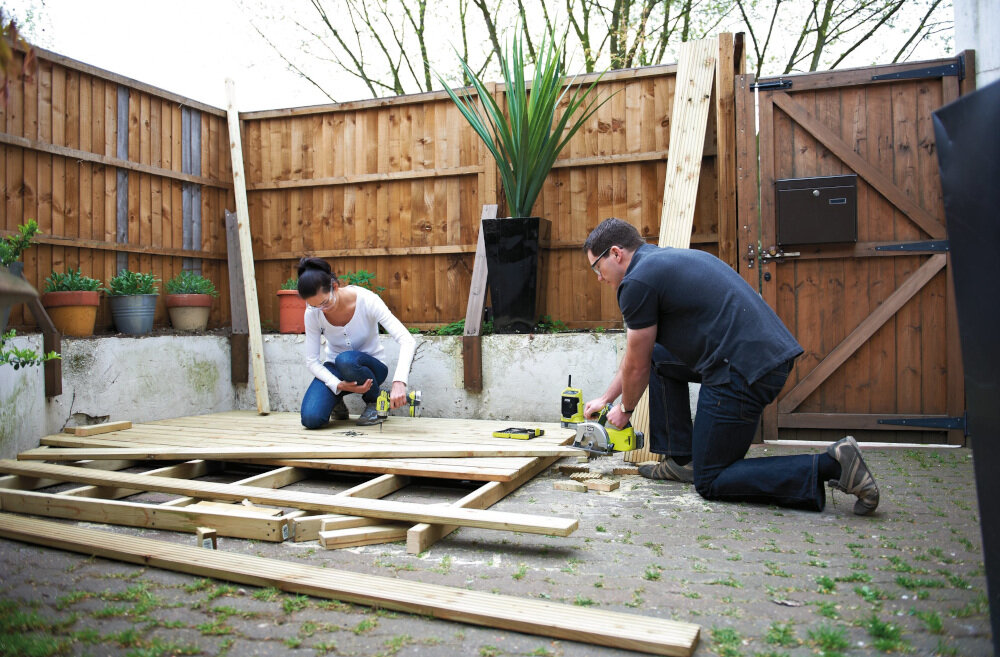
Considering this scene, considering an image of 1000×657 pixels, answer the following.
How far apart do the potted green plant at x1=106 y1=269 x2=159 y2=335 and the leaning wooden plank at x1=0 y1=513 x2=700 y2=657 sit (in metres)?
2.74

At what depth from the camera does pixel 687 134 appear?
187 inches

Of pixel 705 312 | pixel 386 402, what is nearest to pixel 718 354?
pixel 705 312

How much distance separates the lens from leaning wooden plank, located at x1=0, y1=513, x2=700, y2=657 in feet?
5.49

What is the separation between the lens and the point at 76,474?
3158 millimetres

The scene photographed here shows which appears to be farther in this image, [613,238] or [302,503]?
[613,238]

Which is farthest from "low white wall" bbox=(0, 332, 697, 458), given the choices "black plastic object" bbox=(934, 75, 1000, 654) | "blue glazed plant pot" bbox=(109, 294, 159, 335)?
"black plastic object" bbox=(934, 75, 1000, 654)

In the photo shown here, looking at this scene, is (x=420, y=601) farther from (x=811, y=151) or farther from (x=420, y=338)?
(x=811, y=151)

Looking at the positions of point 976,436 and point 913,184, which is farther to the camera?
point 913,184

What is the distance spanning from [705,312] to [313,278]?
2207 millimetres

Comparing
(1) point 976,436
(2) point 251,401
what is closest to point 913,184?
(1) point 976,436

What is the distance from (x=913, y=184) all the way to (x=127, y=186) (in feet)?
18.0

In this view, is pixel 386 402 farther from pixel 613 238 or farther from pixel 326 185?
pixel 326 185

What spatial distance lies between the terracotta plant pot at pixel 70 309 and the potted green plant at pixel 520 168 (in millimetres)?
2685

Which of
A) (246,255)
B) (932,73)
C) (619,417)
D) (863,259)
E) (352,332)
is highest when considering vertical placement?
(932,73)
